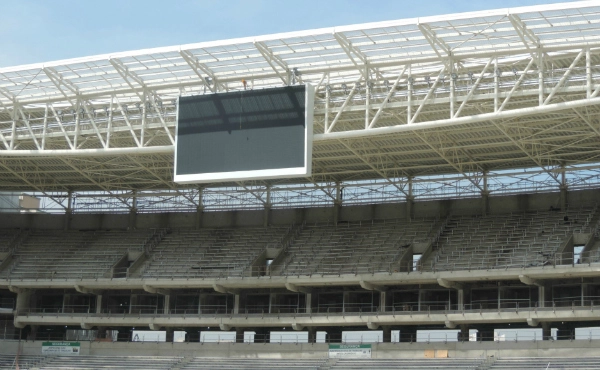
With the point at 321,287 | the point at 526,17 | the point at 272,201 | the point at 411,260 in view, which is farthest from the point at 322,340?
the point at 526,17

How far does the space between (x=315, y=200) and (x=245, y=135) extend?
18.1 metres

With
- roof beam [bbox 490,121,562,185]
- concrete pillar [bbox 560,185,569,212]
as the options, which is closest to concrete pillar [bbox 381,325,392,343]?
roof beam [bbox 490,121,562,185]

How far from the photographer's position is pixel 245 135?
3972 centimetres

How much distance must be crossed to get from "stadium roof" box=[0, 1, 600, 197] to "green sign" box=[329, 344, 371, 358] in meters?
9.02

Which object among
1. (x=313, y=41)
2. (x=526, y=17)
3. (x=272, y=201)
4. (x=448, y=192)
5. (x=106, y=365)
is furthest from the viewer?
(x=272, y=201)

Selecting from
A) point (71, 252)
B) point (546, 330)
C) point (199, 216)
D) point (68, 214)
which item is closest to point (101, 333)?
point (71, 252)

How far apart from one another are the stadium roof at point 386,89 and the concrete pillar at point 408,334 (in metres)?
8.16

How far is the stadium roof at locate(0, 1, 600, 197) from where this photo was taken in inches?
1414

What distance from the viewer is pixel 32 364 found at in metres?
51.7

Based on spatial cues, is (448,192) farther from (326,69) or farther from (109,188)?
(109,188)

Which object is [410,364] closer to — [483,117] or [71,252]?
[483,117]

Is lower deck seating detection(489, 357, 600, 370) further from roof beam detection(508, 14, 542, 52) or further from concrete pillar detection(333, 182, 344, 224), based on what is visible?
concrete pillar detection(333, 182, 344, 224)

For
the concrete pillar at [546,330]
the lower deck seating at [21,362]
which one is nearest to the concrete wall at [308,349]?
the lower deck seating at [21,362]

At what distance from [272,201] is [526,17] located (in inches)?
1036
